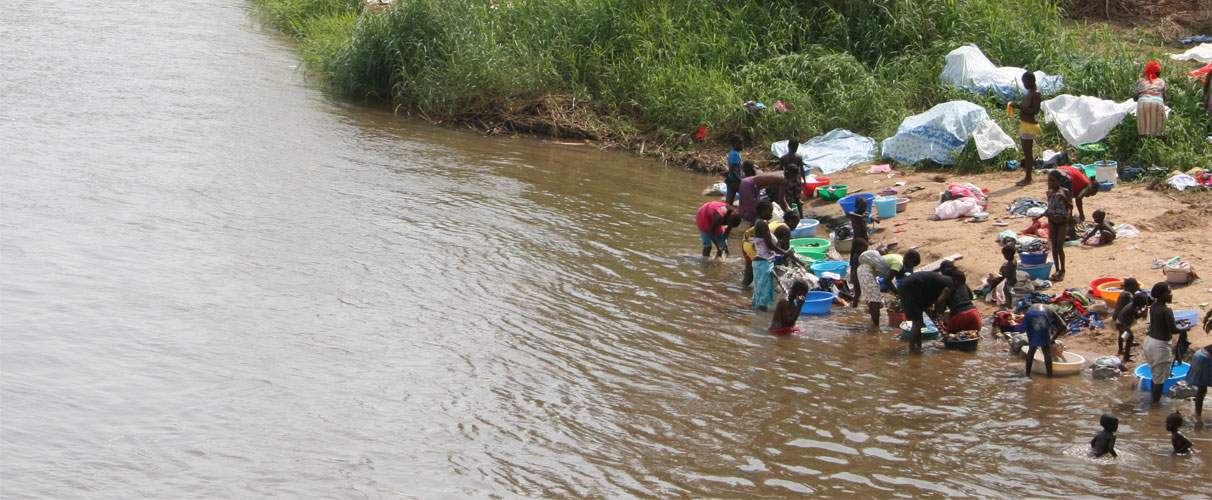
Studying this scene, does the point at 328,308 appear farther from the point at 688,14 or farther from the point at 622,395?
the point at 688,14

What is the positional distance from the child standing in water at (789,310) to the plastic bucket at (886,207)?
374 centimetres

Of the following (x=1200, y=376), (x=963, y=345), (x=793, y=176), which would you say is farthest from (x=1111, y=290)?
(x=793, y=176)

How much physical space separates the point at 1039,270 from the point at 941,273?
1.67 meters

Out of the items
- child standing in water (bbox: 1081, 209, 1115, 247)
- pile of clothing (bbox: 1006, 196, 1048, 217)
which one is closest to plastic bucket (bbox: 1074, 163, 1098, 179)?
pile of clothing (bbox: 1006, 196, 1048, 217)

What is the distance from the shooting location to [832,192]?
15320 millimetres

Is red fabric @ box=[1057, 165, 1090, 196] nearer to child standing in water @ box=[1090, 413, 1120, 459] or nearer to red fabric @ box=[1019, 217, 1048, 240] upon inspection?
red fabric @ box=[1019, 217, 1048, 240]

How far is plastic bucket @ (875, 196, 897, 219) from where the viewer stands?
14.2 m

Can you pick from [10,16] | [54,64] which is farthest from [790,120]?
[10,16]

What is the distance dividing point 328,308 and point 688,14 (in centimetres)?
1023

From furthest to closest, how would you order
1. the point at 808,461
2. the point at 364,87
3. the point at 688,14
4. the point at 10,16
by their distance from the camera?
the point at 10,16, the point at 364,87, the point at 688,14, the point at 808,461

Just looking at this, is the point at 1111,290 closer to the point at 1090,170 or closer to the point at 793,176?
the point at 1090,170

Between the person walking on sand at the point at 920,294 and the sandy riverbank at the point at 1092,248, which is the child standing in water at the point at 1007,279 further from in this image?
the person walking on sand at the point at 920,294

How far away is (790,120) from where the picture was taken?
17.4m

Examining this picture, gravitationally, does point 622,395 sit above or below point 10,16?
below
